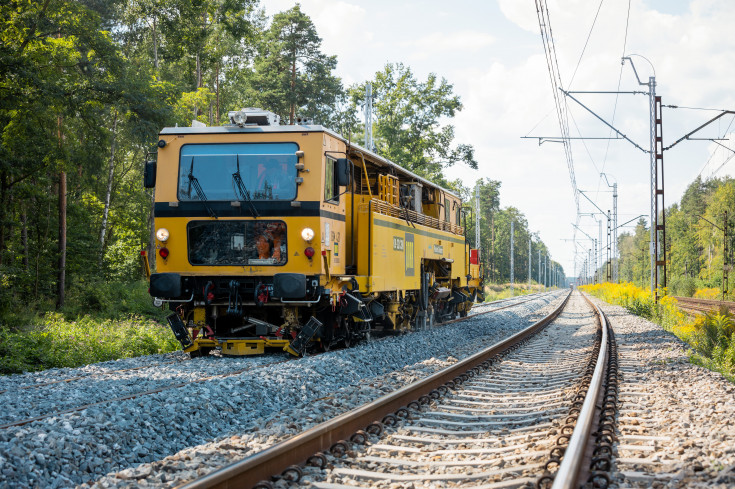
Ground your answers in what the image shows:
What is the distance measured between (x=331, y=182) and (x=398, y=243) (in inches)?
124

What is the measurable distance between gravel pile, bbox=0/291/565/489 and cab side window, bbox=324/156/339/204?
A: 2.64 meters

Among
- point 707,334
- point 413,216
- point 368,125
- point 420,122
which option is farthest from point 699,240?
point 413,216

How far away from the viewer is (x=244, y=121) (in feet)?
35.9

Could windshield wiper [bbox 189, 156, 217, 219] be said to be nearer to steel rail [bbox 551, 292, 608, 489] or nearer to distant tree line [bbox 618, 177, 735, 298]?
steel rail [bbox 551, 292, 608, 489]

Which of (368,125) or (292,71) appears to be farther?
(292,71)

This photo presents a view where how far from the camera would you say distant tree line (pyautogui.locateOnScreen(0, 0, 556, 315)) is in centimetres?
1838

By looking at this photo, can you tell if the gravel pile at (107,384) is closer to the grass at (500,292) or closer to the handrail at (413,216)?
the handrail at (413,216)

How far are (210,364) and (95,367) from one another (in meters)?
1.70

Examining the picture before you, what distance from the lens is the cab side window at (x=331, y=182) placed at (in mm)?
10688

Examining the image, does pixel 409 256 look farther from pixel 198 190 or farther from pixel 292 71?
pixel 292 71

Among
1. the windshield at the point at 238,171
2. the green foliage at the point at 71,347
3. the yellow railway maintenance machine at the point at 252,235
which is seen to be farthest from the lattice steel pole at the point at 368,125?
the windshield at the point at 238,171

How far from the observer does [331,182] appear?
430 inches

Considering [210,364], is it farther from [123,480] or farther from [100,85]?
[100,85]

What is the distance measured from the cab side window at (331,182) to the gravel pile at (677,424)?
5.25 meters
